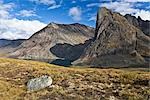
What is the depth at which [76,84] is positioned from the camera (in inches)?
1251

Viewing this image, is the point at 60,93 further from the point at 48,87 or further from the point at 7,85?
the point at 7,85

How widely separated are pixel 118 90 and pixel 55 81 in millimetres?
7255

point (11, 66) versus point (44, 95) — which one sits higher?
point (11, 66)

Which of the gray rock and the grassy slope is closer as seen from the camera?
the grassy slope

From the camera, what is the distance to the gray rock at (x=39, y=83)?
31.6 m

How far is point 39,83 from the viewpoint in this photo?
3203cm

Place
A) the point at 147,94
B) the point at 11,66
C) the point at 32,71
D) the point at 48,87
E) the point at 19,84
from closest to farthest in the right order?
the point at 147,94, the point at 48,87, the point at 19,84, the point at 32,71, the point at 11,66

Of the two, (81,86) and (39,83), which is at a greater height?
(39,83)

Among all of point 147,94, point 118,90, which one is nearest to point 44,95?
point 118,90

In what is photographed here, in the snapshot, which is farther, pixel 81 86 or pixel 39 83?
pixel 39 83

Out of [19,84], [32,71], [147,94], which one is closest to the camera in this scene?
[147,94]

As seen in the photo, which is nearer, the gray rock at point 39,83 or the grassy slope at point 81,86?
the grassy slope at point 81,86

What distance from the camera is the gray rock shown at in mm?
31578

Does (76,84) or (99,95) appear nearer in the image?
(99,95)
